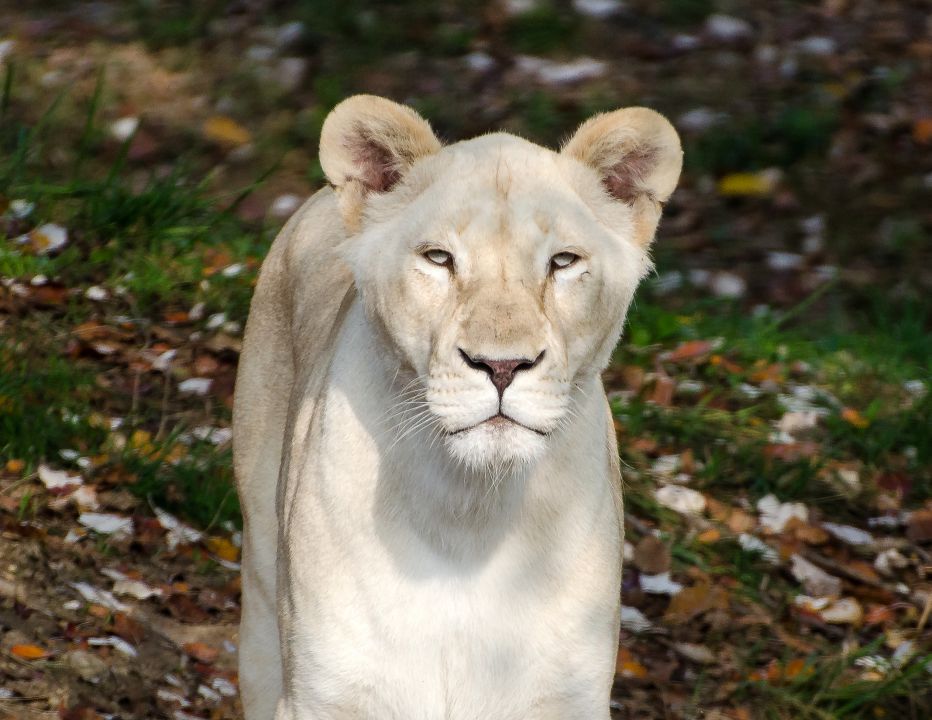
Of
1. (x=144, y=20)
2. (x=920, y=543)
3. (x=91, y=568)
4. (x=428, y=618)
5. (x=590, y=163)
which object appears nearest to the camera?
(x=428, y=618)

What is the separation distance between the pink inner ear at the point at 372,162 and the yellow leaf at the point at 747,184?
5.23 meters

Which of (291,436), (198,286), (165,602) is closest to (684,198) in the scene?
(198,286)

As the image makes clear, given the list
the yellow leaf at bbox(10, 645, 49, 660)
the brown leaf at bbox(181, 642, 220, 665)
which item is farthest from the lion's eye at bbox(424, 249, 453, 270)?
the brown leaf at bbox(181, 642, 220, 665)

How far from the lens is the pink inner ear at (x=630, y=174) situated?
330cm

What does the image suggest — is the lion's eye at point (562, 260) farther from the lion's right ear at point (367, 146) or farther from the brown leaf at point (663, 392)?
the brown leaf at point (663, 392)

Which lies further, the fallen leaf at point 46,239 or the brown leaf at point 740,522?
the fallen leaf at point 46,239

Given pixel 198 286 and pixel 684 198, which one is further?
pixel 684 198

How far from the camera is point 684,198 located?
8.23m

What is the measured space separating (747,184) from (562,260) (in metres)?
5.54

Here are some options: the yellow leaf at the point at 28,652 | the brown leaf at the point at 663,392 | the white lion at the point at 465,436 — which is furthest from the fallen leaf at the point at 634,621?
the yellow leaf at the point at 28,652

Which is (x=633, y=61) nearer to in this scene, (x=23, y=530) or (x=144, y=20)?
(x=144, y=20)

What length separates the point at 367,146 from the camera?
327 centimetres

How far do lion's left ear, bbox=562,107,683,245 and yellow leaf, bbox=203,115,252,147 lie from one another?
513 cm

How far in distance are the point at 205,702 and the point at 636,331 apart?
279 centimetres
